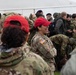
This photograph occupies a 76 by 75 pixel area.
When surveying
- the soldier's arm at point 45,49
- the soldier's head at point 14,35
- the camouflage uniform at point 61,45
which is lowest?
the camouflage uniform at point 61,45

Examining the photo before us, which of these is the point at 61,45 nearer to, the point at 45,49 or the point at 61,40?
the point at 61,40

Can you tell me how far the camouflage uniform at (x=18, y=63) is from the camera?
2.96 metres

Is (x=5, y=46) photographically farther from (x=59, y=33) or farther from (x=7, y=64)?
(x=59, y=33)

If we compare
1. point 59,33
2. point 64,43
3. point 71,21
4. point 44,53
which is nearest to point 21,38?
point 44,53

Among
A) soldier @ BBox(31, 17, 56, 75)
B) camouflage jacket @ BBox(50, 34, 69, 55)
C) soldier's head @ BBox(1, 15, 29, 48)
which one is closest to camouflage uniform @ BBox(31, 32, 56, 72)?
soldier @ BBox(31, 17, 56, 75)

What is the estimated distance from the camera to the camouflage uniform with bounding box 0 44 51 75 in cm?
296

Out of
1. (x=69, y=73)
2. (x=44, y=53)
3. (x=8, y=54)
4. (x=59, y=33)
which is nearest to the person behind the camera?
(x=69, y=73)

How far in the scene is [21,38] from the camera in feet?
9.86

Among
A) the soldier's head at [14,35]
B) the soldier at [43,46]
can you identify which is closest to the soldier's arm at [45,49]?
the soldier at [43,46]

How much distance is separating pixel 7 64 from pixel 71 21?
816cm

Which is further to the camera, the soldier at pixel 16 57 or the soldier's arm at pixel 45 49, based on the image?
the soldier's arm at pixel 45 49

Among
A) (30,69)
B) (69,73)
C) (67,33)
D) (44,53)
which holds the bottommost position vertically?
(67,33)

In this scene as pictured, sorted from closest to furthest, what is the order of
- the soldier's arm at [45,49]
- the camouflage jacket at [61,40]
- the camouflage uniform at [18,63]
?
the camouflage uniform at [18,63]
the soldier's arm at [45,49]
the camouflage jacket at [61,40]

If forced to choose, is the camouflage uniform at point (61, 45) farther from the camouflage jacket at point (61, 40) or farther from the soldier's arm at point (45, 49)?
the soldier's arm at point (45, 49)
